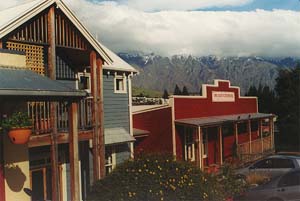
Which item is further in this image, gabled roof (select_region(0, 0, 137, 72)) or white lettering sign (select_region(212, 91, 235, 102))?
white lettering sign (select_region(212, 91, 235, 102))

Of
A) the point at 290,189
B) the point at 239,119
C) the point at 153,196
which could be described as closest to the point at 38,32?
the point at 153,196

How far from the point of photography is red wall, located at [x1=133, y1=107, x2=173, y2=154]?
23688mm

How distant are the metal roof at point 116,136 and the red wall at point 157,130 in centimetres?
456

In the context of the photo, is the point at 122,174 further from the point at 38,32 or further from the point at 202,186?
the point at 38,32

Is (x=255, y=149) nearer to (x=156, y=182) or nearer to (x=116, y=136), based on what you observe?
(x=116, y=136)

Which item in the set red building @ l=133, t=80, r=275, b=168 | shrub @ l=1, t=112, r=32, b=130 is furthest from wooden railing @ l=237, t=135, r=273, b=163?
shrub @ l=1, t=112, r=32, b=130

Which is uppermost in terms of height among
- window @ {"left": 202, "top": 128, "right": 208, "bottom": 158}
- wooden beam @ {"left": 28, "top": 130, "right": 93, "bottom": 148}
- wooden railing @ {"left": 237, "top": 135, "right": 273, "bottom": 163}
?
wooden beam @ {"left": 28, "top": 130, "right": 93, "bottom": 148}

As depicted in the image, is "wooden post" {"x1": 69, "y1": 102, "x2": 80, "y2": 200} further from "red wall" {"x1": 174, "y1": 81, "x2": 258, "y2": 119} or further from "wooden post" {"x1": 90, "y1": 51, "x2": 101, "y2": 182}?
"red wall" {"x1": 174, "y1": 81, "x2": 258, "y2": 119}

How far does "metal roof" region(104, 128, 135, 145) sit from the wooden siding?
258 mm

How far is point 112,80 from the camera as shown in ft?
62.6

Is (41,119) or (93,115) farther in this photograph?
(93,115)

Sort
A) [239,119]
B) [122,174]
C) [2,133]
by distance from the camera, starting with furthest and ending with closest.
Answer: [239,119] < [2,133] < [122,174]

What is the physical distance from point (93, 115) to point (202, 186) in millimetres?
5663

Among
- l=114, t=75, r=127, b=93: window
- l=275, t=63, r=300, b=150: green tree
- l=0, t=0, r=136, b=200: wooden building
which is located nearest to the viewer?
l=0, t=0, r=136, b=200: wooden building
